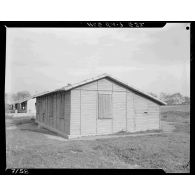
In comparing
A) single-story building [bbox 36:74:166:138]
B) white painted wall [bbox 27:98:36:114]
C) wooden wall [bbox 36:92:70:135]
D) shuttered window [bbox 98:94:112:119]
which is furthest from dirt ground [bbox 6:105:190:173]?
white painted wall [bbox 27:98:36:114]

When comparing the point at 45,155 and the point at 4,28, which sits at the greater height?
the point at 4,28

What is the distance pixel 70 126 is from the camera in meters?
9.88

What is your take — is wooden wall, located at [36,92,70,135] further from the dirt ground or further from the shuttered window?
the dirt ground

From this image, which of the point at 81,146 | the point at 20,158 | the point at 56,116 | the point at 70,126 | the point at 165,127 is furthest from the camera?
the point at 56,116

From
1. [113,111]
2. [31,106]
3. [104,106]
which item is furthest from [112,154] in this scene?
[31,106]

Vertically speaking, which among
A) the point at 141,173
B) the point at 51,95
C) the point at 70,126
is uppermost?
the point at 51,95

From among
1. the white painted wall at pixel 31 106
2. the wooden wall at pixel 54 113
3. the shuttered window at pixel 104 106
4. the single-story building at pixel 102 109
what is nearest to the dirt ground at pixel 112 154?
the single-story building at pixel 102 109

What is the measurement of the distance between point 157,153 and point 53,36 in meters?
4.10

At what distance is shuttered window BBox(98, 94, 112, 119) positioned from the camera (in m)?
10.1

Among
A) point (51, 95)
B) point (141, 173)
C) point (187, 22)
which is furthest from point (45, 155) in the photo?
point (51, 95)

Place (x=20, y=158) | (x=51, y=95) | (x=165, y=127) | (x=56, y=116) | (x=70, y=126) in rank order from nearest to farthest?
(x=20, y=158)
(x=165, y=127)
(x=70, y=126)
(x=56, y=116)
(x=51, y=95)

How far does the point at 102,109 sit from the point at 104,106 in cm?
18

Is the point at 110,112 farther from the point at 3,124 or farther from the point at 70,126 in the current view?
the point at 3,124

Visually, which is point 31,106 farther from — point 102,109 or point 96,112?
point 102,109
